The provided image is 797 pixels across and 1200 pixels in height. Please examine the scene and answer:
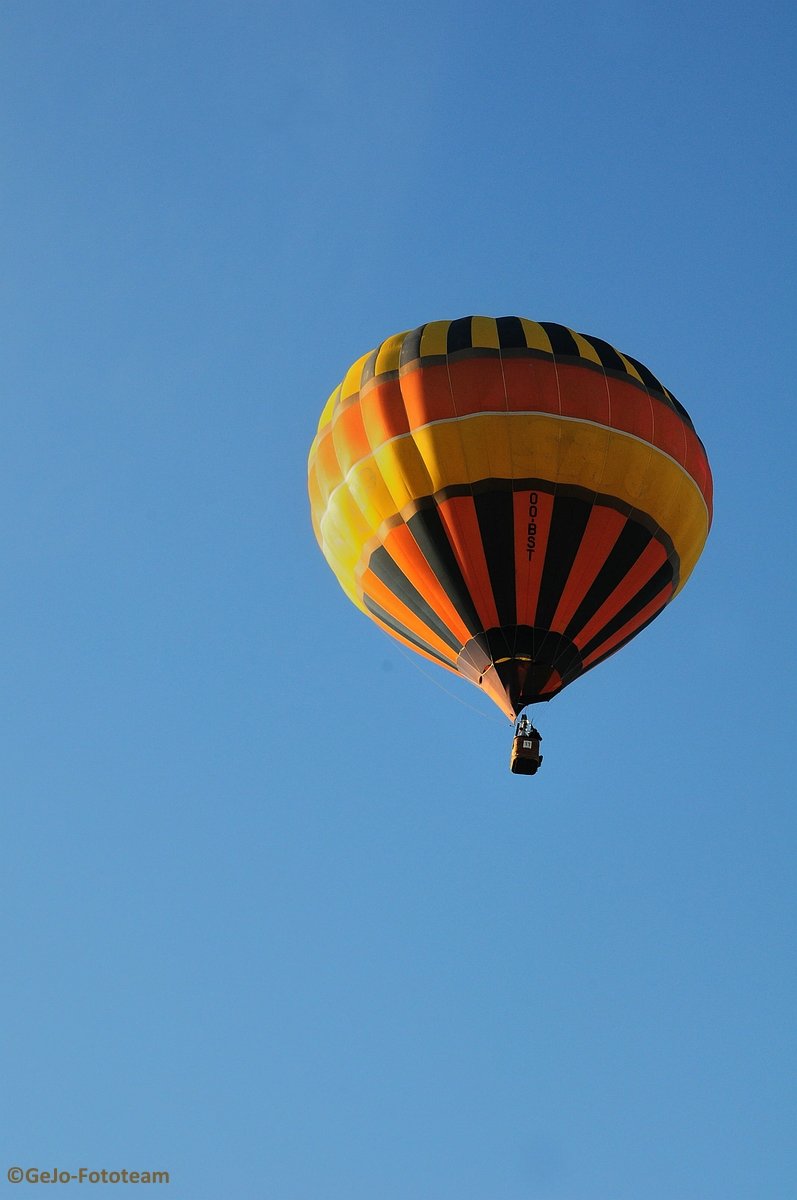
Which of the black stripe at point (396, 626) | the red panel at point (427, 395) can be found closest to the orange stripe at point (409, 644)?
the black stripe at point (396, 626)

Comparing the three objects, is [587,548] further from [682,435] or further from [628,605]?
[682,435]

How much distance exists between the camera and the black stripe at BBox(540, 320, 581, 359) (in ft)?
55.6

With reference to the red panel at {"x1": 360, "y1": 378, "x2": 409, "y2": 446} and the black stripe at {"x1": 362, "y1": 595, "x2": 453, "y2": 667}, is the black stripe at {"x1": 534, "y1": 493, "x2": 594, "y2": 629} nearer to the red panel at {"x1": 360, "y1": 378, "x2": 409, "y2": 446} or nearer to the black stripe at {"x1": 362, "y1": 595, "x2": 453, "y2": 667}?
the black stripe at {"x1": 362, "y1": 595, "x2": 453, "y2": 667}

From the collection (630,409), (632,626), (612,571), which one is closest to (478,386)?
(630,409)

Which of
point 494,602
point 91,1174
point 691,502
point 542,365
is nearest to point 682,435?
point 691,502

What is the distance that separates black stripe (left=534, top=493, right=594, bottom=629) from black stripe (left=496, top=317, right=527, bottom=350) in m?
1.88

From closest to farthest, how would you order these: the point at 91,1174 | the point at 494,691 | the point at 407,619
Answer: the point at 91,1174, the point at 494,691, the point at 407,619

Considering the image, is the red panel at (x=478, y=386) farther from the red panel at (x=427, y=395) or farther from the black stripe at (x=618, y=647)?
the black stripe at (x=618, y=647)

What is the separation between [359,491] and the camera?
16922 mm

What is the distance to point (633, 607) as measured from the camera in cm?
1709

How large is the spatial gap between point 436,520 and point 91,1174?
296 inches

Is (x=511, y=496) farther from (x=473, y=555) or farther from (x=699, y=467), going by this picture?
(x=699, y=467)

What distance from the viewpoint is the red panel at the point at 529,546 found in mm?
16203

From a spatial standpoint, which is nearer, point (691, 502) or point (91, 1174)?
point (91, 1174)
